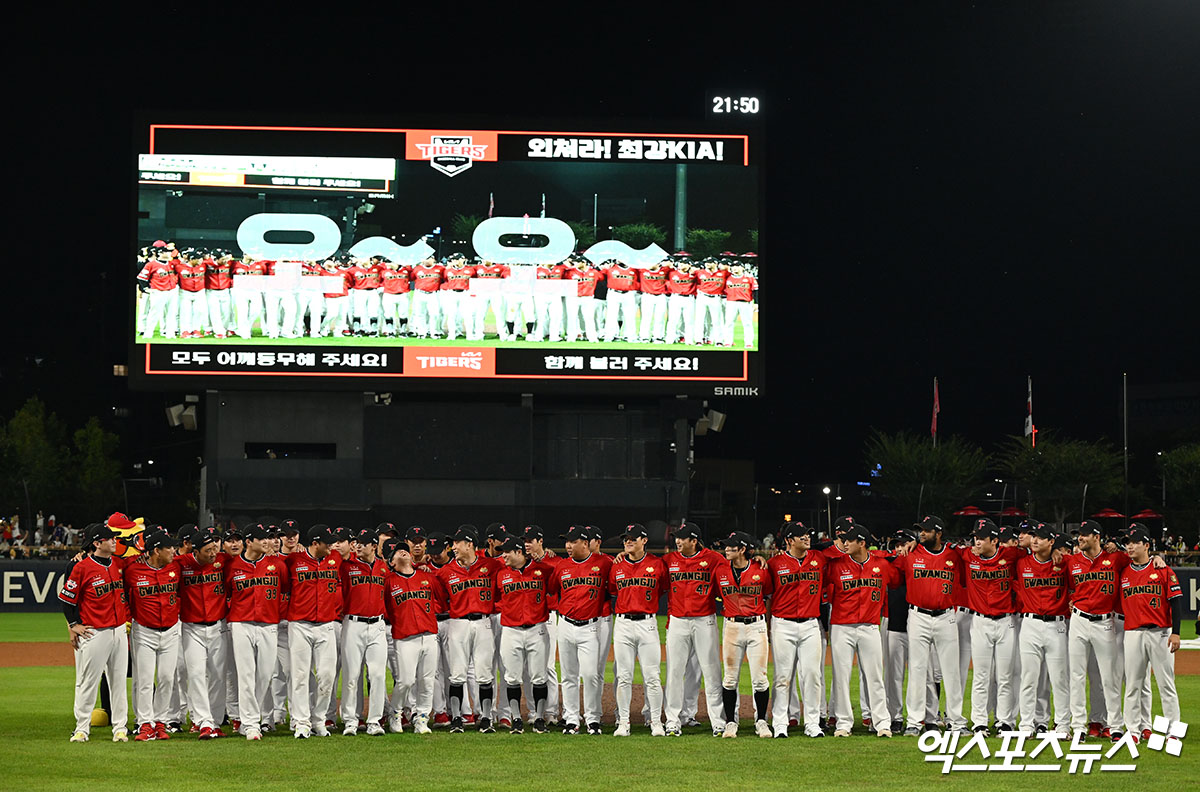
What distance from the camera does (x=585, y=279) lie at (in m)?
28.0

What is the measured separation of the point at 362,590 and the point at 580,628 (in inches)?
79.7

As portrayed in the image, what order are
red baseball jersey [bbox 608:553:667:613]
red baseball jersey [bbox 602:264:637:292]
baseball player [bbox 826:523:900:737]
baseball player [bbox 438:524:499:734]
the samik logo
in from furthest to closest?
the samik logo < red baseball jersey [bbox 602:264:637:292] < baseball player [bbox 438:524:499:734] < red baseball jersey [bbox 608:553:667:613] < baseball player [bbox 826:523:900:737]

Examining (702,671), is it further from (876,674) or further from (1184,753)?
(1184,753)

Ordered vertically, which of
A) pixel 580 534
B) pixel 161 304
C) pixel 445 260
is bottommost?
pixel 580 534

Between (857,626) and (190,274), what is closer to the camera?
(857,626)

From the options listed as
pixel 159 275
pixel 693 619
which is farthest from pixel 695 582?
pixel 159 275

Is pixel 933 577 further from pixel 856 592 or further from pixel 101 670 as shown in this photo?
pixel 101 670

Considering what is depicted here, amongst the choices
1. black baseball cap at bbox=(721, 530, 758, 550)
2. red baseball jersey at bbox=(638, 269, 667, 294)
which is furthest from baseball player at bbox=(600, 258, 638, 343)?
black baseball cap at bbox=(721, 530, 758, 550)

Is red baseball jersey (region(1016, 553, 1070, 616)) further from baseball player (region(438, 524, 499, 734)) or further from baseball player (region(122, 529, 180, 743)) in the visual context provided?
baseball player (region(122, 529, 180, 743))

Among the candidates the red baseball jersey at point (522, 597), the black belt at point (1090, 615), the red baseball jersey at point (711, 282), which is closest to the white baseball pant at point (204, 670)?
the red baseball jersey at point (522, 597)

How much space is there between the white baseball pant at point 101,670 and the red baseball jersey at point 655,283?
1702cm

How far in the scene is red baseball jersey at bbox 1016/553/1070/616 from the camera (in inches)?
504

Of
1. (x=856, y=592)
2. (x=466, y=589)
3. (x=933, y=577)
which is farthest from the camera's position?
(x=466, y=589)

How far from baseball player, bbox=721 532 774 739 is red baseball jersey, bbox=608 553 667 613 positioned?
0.66m
